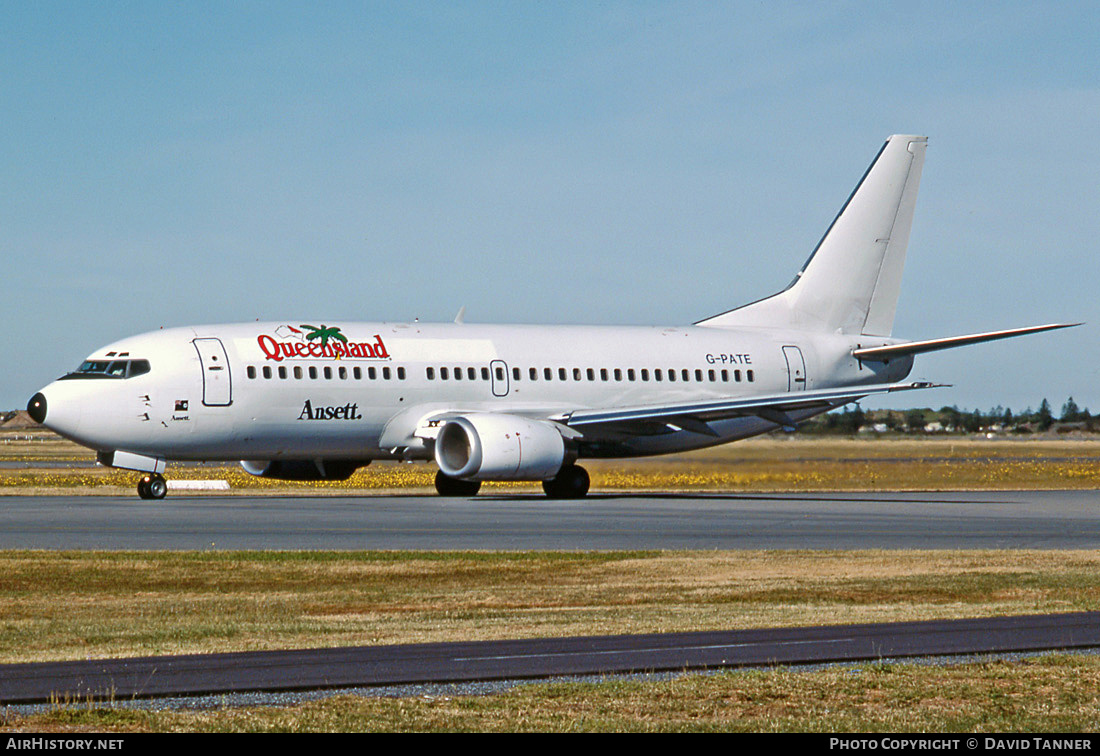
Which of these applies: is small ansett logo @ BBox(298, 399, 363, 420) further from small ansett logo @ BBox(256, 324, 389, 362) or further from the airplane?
small ansett logo @ BBox(256, 324, 389, 362)

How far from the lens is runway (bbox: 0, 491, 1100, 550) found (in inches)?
1070

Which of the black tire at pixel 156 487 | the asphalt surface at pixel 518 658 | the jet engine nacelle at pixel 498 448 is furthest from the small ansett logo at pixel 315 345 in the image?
the asphalt surface at pixel 518 658

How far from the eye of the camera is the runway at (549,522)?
89.2 feet

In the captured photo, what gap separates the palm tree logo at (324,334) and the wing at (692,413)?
A: 6.59 m

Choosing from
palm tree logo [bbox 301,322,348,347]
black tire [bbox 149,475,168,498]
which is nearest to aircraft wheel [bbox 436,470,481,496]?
palm tree logo [bbox 301,322,348,347]

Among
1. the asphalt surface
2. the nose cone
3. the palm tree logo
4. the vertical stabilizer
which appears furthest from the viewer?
the vertical stabilizer

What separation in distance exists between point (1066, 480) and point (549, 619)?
43.7m

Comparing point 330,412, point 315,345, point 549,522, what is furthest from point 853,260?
point 549,522

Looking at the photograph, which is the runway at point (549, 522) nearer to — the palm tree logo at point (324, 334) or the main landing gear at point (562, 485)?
the main landing gear at point (562, 485)

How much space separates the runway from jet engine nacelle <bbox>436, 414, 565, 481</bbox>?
2.95 feet

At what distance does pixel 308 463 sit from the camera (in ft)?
147

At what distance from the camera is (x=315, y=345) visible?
139 ft
